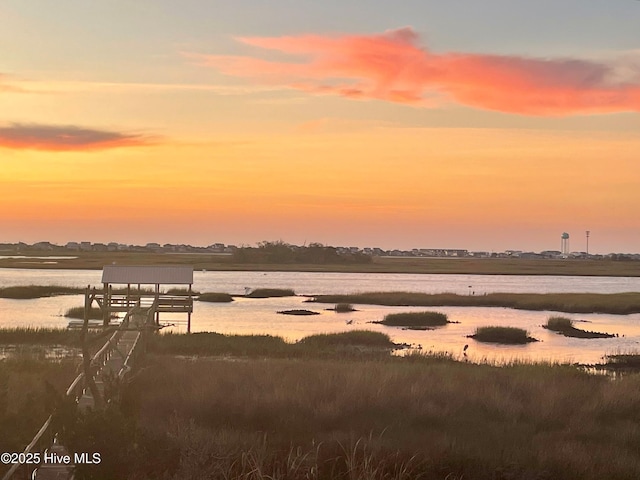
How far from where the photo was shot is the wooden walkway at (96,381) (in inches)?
453

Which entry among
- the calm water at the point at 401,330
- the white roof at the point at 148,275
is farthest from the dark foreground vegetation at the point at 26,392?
the calm water at the point at 401,330

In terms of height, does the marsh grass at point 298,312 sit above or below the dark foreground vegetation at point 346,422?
below

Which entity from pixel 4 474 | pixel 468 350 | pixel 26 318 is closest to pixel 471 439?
pixel 4 474

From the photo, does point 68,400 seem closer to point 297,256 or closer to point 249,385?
point 249,385

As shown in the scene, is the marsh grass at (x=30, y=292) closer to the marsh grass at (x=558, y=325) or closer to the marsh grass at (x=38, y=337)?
the marsh grass at (x=38, y=337)

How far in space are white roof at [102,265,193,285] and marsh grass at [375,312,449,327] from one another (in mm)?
17244

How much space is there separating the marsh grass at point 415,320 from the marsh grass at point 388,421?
84.9 ft

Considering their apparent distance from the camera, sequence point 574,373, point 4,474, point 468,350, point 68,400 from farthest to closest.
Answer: point 468,350
point 574,373
point 68,400
point 4,474

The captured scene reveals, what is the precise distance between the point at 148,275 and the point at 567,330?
2704 centimetres

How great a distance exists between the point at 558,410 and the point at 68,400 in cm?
1218

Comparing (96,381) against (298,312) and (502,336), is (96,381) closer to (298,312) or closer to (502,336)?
(502,336)

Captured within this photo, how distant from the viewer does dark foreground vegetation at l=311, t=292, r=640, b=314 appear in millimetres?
65250

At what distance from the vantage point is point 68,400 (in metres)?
12.8

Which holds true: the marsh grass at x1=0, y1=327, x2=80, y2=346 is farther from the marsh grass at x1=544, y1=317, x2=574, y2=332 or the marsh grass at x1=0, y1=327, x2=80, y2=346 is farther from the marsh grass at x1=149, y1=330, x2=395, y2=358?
the marsh grass at x1=544, y1=317, x2=574, y2=332
